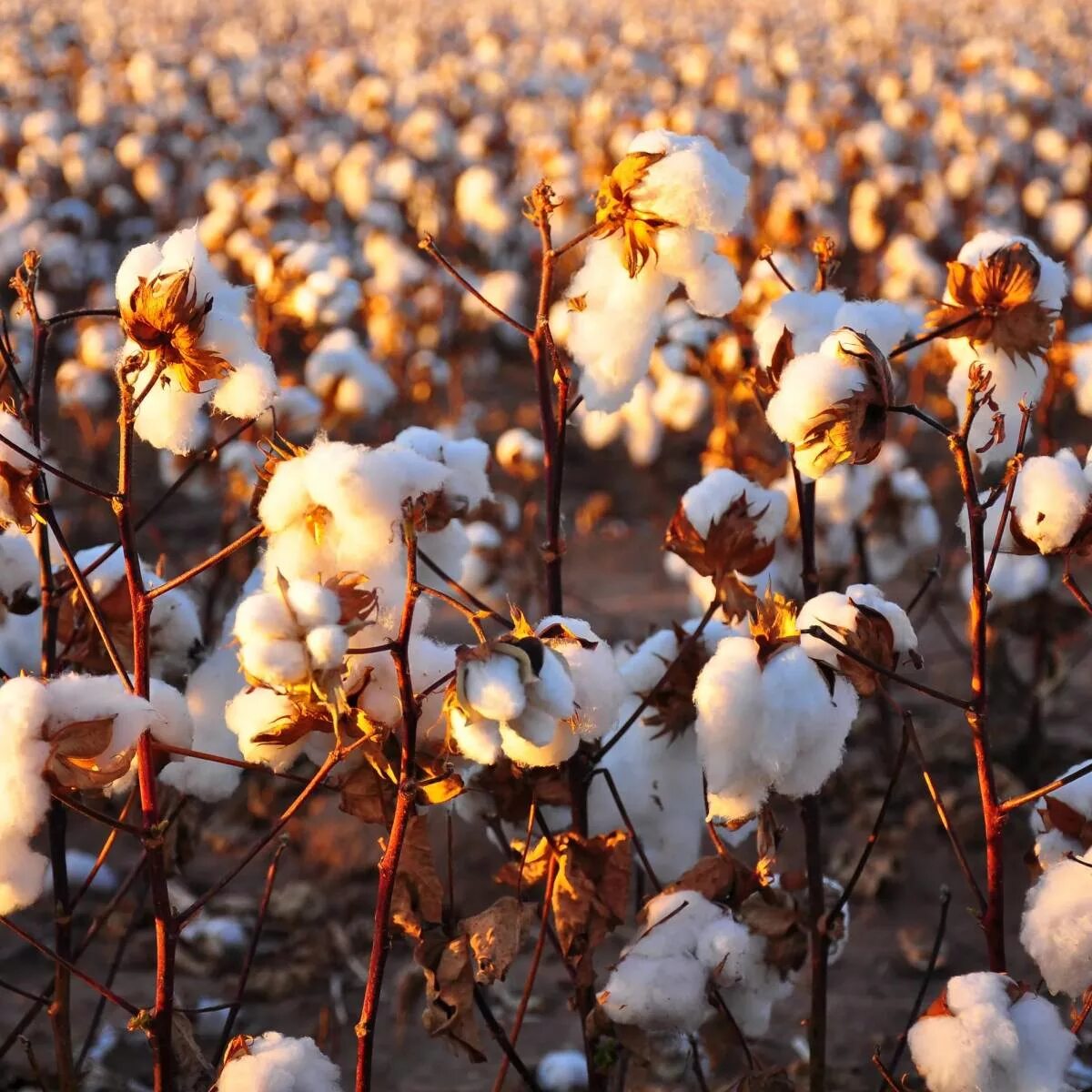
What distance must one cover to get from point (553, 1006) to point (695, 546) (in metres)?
1.35

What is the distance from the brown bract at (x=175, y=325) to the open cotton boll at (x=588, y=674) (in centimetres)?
38

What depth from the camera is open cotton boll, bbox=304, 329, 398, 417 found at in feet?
13.1

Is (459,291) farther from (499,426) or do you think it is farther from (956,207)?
(956,207)

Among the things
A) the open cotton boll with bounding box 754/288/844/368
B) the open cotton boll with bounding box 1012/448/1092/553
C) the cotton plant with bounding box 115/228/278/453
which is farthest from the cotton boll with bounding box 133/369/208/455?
the open cotton boll with bounding box 1012/448/1092/553

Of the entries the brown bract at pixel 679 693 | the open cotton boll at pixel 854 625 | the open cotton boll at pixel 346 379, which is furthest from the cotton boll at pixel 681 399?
the open cotton boll at pixel 854 625

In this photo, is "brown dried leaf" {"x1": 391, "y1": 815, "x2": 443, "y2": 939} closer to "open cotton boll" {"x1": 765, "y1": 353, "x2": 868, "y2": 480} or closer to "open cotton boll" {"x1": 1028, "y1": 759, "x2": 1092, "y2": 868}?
"open cotton boll" {"x1": 765, "y1": 353, "x2": 868, "y2": 480}

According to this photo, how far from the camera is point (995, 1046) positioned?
1370mm

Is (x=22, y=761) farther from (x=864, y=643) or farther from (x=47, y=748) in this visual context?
(x=864, y=643)

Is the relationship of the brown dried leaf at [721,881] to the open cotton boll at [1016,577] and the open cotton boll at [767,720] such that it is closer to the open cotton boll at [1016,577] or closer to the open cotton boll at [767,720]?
the open cotton boll at [767,720]

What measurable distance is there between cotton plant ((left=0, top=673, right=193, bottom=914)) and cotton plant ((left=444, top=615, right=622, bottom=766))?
0.92 feet

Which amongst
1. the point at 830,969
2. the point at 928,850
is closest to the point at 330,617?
the point at 830,969

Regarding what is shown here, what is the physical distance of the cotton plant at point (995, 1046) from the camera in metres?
1.37

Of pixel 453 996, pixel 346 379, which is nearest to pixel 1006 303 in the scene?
pixel 453 996

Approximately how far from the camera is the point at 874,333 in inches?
68.4
